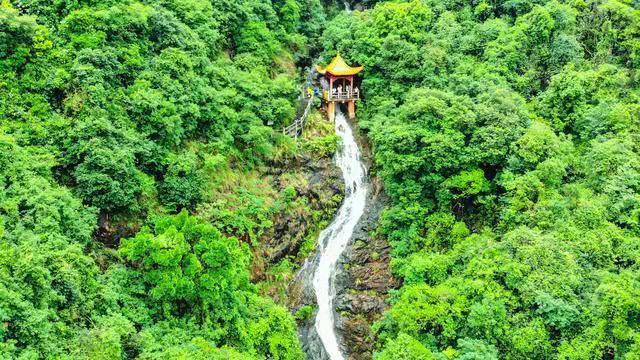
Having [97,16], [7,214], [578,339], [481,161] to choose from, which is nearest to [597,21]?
[481,161]

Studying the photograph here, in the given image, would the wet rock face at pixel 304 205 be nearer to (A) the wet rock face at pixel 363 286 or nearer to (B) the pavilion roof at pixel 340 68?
(A) the wet rock face at pixel 363 286

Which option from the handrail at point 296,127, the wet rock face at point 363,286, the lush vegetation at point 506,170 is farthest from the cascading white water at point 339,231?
the handrail at point 296,127

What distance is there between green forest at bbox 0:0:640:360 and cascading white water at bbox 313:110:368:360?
732 millimetres

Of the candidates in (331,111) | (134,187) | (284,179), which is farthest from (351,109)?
(134,187)

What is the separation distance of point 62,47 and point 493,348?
20149mm

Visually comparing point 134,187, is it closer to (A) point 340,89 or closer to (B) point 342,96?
(B) point 342,96

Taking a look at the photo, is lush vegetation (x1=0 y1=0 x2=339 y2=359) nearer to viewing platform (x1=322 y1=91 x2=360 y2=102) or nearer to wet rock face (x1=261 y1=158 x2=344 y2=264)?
wet rock face (x1=261 y1=158 x2=344 y2=264)

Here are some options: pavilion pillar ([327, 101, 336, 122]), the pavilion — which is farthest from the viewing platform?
pavilion pillar ([327, 101, 336, 122])

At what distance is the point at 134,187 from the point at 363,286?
11145 millimetres

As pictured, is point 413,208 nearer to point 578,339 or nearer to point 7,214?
point 578,339

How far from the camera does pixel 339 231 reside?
28625 millimetres

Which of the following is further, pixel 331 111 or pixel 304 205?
pixel 331 111

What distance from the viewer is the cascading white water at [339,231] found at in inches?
993

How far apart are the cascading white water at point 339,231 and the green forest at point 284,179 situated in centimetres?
73
